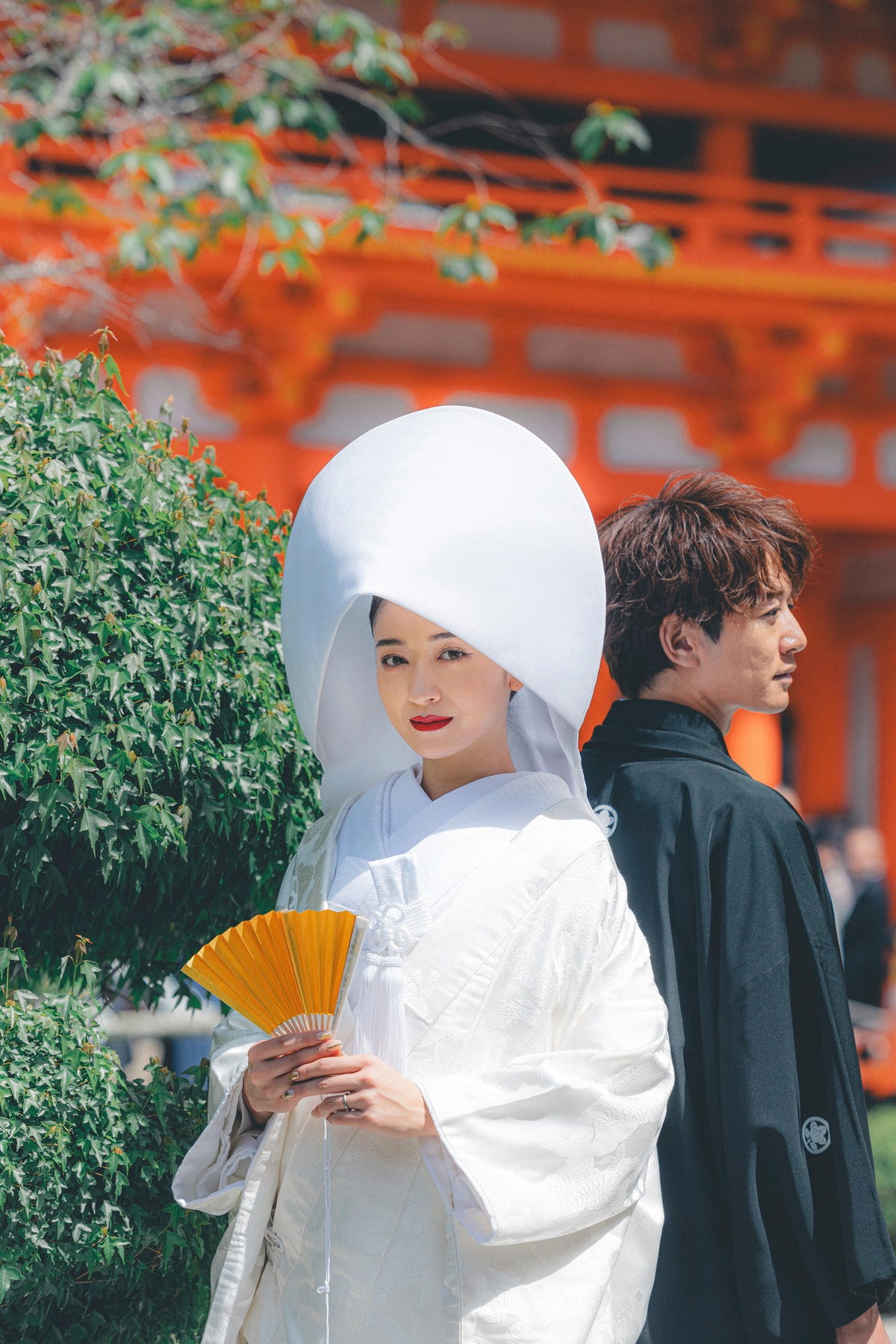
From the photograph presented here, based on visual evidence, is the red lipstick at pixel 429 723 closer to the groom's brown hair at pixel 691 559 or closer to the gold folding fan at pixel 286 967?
the gold folding fan at pixel 286 967

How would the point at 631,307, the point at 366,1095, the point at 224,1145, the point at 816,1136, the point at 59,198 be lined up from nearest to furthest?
the point at 366,1095 → the point at 224,1145 → the point at 816,1136 → the point at 59,198 → the point at 631,307

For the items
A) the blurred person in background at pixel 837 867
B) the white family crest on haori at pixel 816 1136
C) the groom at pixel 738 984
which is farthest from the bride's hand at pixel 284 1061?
the blurred person in background at pixel 837 867

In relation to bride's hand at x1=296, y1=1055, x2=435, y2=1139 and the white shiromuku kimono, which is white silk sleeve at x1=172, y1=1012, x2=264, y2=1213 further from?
bride's hand at x1=296, y1=1055, x2=435, y2=1139

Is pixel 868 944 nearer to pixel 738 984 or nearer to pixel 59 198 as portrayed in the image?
pixel 59 198

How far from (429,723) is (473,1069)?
361 mm

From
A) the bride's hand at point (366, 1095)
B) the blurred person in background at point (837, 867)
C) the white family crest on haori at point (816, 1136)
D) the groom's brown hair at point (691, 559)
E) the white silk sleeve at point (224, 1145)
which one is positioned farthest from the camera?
the blurred person in background at point (837, 867)

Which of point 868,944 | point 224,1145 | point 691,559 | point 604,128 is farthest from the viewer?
point 868,944

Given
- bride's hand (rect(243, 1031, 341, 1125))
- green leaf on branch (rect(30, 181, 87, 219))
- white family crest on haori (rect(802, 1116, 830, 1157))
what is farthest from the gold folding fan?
green leaf on branch (rect(30, 181, 87, 219))

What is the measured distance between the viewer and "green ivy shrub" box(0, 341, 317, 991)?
164 centimetres

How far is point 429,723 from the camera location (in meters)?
1.50

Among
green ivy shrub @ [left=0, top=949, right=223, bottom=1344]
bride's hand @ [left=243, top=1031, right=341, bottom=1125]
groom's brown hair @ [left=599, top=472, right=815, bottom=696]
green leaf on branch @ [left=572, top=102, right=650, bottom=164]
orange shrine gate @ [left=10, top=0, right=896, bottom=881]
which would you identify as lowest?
green ivy shrub @ [left=0, top=949, right=223, bottom=1344]

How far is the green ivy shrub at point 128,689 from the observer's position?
164cm

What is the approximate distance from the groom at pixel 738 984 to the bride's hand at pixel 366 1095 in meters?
0.39

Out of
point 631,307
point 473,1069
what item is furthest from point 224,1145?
point 631,307
